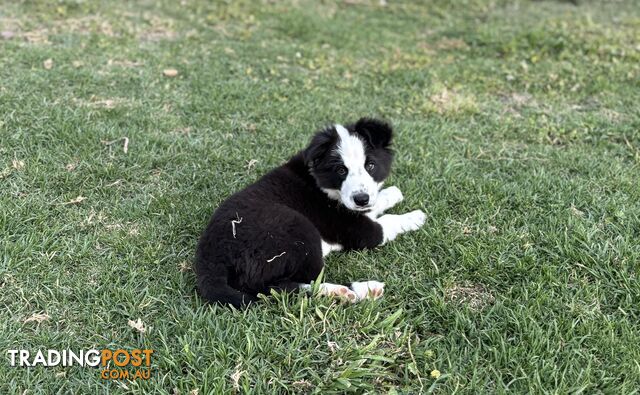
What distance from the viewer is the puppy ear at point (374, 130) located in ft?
10.4

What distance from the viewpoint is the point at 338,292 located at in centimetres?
258

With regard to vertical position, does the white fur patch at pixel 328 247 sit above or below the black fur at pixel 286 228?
below

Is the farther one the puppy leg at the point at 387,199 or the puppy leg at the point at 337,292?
the puppy leg at the point at 387,199

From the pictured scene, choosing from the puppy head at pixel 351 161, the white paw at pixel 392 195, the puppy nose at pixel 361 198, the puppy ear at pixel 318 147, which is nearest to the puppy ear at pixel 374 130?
the puppy head at pixel 351 161

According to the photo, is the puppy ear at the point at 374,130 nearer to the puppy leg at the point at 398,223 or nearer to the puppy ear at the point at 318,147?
the puppy ear at the point at 318,147

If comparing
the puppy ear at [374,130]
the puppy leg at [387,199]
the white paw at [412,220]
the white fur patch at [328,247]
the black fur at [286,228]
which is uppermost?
the puppy ear at [374,130]

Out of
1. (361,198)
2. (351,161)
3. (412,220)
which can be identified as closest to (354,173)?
(351,161)

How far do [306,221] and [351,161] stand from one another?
530 millimetres

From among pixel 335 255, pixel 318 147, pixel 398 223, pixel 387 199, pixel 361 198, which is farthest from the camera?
pixel 387 199

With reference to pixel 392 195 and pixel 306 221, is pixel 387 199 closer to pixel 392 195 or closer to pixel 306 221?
pixel 392 195

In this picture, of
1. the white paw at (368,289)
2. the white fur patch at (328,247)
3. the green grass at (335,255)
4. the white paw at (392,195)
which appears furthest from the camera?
the white paw at (392,195)

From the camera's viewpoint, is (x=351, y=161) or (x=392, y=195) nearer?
(x=351, y=161)

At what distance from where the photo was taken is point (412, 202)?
367 cm

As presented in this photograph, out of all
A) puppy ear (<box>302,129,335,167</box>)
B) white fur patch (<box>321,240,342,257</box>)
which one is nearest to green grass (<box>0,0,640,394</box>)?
white fur patch (<box>321,240,342,257</box>)
